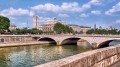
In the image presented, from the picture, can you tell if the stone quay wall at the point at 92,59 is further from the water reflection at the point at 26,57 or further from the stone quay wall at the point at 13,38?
the stone quay wall at the point at 13,38

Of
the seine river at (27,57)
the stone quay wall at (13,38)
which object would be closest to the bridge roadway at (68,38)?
the stone quay wall at (13,38)

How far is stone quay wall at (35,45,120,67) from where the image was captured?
18.5ft

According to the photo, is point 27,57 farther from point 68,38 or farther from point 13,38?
point 13,38

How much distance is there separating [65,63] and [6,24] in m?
111

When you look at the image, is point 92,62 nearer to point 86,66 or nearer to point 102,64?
point 86,66

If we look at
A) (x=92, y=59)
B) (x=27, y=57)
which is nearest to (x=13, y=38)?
(x=27, y=57)

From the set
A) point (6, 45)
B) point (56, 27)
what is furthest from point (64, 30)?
point (6, 45)

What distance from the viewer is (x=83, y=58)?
658cm

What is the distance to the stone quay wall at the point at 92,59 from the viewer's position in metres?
5.64

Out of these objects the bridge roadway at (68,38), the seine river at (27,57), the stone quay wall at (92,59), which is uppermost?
the stone quay wall at (92,59)

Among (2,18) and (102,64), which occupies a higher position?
(2,18)

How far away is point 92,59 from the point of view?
7.30m

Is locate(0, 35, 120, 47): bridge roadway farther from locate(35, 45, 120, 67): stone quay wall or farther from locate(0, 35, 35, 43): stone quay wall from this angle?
locate(35, 45, 120, 67): stone quay wall

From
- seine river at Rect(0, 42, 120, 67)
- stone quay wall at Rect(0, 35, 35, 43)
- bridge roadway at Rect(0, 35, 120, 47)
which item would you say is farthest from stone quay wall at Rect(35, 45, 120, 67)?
stone quay wall at Rect(0, 35, 35, 43)
